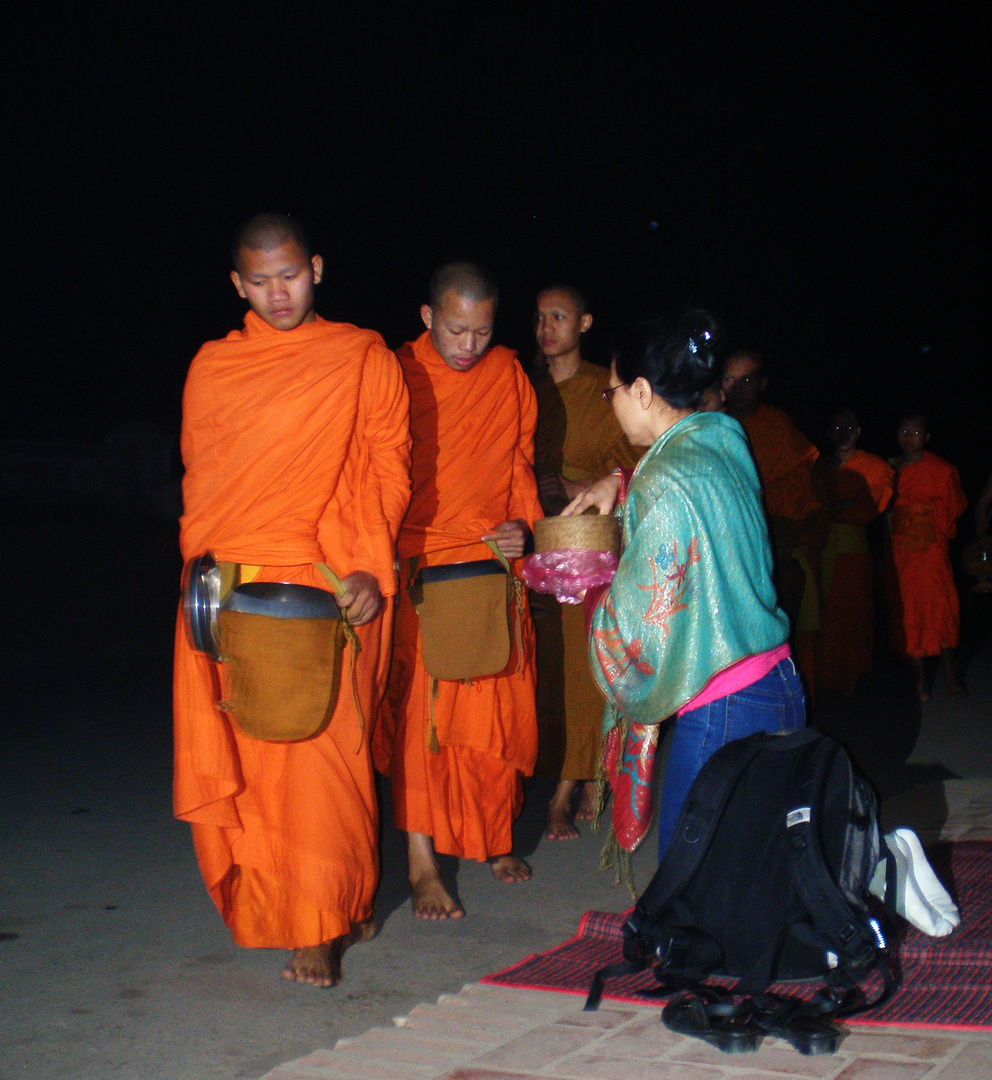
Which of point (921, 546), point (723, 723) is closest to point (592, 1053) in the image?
point (723, 723)

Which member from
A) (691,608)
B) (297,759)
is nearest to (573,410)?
(297,759)

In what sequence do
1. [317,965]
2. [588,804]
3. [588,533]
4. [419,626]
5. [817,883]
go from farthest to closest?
1. [588,804]
2. [419,626]
3. [317,965]
4. [588,533]
5. [817,883]

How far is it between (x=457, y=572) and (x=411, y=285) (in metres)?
12.1

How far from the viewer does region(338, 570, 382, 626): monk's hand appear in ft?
10.2

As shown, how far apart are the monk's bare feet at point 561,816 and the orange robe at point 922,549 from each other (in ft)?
13.4

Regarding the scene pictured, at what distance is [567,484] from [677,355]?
2108 millimetres

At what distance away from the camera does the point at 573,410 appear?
182 inches

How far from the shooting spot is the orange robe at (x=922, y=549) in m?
7.93

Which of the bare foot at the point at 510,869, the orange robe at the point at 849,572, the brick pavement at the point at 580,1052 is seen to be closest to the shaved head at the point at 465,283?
the bare foot at the point at 510,869

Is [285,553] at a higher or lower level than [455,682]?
higher

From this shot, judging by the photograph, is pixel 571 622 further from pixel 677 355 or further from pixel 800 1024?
pixel 800 1024

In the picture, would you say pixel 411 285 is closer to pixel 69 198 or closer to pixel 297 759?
pixel 69 198

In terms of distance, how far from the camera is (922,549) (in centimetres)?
816

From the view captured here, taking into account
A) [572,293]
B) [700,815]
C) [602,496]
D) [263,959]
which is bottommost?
[263,959]
